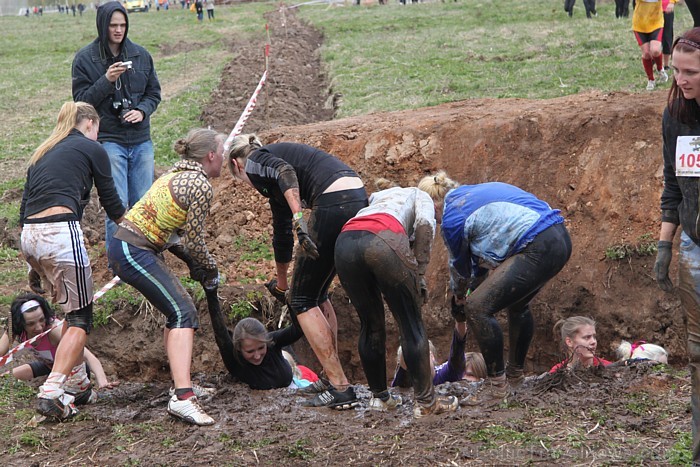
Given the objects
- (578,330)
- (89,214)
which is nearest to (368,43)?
(89,214)

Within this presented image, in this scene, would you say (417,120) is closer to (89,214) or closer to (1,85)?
(89,214)

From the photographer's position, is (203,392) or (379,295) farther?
(203,392)

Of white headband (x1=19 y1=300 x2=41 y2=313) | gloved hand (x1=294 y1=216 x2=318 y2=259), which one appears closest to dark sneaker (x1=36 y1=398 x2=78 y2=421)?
white headband (x1=19 y1=300 x2=41 y2=313)

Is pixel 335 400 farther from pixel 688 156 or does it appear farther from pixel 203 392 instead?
pixel 688 156

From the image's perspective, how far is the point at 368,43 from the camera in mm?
21469

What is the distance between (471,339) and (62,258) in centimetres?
432

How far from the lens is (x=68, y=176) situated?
5.88 meters

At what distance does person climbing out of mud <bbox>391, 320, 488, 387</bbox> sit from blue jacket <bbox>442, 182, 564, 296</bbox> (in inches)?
35.1

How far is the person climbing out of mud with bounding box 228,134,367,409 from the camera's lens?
5793 millimetres

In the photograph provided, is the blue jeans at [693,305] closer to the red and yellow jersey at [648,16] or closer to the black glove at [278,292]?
the black glove at [278,292]

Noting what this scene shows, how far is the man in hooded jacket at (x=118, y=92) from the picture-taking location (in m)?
7.57

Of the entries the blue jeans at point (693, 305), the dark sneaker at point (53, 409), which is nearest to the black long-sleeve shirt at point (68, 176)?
the dark sneaker at point (53, 409)

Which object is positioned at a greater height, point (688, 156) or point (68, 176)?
point (688, 156)

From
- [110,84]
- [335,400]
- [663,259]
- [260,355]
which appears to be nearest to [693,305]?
[663,259]
